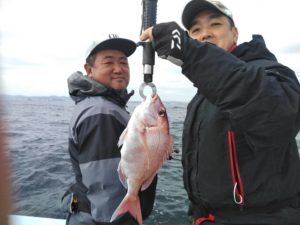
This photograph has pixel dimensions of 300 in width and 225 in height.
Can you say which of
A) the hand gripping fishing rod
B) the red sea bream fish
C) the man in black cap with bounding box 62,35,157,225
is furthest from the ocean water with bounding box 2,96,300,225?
the hand gripping fishing rod

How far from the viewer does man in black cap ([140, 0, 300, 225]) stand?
2.17 m

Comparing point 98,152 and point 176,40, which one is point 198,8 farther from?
point 98,152

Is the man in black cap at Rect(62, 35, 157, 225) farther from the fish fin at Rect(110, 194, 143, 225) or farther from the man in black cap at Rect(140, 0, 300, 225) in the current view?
the man in black cap at Rect(140, 0, 300, 225)

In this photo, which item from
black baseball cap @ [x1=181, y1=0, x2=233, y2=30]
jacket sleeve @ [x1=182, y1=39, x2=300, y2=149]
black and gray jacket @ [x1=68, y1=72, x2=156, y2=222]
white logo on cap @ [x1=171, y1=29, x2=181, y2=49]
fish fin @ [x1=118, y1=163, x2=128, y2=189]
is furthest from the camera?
black baseball cap @ [x1=181, y1=0, x2=233, y2=30]

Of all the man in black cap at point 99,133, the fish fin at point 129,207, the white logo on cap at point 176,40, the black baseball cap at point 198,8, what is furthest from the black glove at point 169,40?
the fish fin at point 129,207

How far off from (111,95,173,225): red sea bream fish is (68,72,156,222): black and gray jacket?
0.20 m

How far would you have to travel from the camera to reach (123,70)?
328 centimetres

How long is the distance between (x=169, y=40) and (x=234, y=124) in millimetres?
723

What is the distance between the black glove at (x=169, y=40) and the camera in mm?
2271

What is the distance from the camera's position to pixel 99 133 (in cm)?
271

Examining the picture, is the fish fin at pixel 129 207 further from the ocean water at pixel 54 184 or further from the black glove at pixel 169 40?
the black glove at pixel 169 40

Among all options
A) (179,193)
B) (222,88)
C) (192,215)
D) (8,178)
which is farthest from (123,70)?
(179,193)

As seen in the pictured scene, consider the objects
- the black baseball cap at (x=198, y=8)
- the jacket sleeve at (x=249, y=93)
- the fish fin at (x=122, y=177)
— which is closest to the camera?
the jacket sleeve at (x=249, y=93)

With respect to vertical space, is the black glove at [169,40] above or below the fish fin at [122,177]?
above
